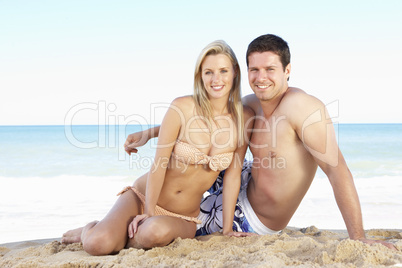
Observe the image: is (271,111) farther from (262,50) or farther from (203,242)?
(203,242)

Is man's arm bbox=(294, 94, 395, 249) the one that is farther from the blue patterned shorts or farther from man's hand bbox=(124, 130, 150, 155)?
man's hand bbox=(124, 130, 150, 155)

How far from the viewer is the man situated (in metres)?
2.94

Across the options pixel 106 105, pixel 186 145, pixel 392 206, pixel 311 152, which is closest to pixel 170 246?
pixel 186 145

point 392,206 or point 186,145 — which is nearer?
point 186,145

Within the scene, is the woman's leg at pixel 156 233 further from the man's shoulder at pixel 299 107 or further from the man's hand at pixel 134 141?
the man's shoulder at pixel 299 107

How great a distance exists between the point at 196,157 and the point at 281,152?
2.35 ft

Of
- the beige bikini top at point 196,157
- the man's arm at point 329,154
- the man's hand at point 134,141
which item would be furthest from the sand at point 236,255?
the man's hand at point 134,141

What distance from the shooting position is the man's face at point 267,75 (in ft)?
10.6

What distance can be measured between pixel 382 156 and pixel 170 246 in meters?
14.6

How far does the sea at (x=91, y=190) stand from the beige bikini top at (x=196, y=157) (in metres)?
2.41

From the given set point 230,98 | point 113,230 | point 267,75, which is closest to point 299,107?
point 267,75

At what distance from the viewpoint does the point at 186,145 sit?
10.9 ft

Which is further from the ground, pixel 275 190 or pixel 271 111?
pixel 271 111

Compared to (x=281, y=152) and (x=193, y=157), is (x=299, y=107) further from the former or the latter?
(x=193, y=157)
